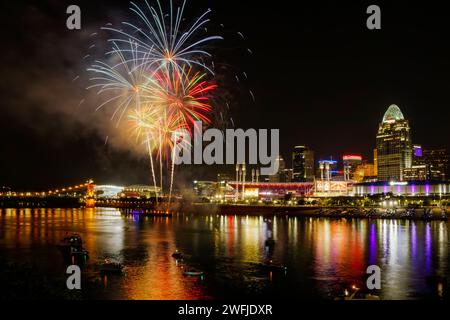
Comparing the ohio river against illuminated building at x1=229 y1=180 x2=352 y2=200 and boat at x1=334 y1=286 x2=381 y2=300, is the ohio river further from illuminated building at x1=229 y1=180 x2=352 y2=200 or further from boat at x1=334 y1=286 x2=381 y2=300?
illuminated building at x1=229 y1=180 x2=352 y2=200

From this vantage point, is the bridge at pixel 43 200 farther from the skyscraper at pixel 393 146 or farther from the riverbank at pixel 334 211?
the skyscraper at pixel 393 146

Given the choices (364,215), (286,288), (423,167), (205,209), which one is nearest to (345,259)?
(286,288)

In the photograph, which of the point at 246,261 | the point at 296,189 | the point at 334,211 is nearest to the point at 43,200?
the point at 296,189

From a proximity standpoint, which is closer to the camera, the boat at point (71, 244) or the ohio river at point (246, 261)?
the ohio river at point (246, 261)

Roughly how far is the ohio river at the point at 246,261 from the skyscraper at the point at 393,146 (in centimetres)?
12726

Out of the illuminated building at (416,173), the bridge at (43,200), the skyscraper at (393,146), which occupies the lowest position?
the bridge at (43,200)

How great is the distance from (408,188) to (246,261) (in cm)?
9930

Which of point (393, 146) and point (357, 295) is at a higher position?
point (393, 146)

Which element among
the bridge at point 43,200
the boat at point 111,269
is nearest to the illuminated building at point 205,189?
the bridge at point 43,200

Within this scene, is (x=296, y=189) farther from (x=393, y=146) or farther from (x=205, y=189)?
(x=393, y=146)

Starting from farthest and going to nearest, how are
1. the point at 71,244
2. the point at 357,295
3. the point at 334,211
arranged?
the point at 334,211, the point at 71,244, the point at 357,295

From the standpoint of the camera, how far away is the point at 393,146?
172625mm

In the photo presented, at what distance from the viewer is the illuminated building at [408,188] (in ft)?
373

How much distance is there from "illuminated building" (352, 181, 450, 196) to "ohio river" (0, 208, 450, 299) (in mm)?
69676
